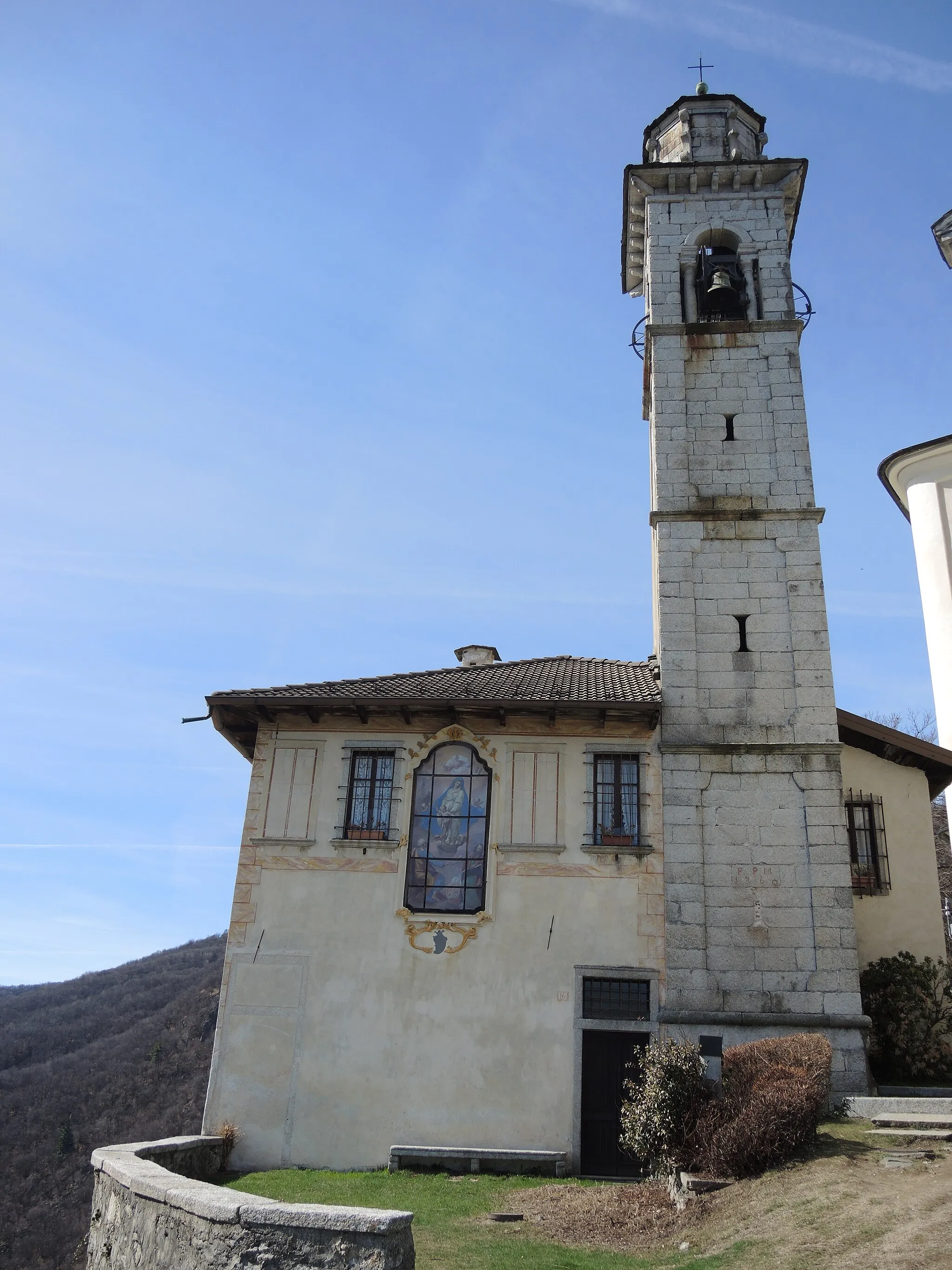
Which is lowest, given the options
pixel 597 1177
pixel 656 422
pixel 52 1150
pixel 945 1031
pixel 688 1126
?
pixel 52 1150

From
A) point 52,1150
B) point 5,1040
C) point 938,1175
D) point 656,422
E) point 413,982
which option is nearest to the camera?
point 938,1175

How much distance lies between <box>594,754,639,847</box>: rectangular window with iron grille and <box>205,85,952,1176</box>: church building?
0.03 m

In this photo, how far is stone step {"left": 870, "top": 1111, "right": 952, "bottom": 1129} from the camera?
10.2m

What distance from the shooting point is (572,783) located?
50.0 feet

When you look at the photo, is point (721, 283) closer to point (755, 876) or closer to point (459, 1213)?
point (755, 876)

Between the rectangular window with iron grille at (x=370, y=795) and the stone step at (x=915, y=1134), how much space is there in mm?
7628

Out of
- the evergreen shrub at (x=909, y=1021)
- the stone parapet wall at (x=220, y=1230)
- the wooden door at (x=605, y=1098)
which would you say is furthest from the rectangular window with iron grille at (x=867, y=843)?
the stone parapet wall at (x=220, y=1230)

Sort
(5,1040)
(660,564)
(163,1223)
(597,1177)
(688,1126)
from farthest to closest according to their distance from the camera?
(5,1040) → (660,564) → (597,1177) → (688,1126) → (163,1223)

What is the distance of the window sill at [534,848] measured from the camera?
1481cm

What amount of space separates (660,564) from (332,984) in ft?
27.3


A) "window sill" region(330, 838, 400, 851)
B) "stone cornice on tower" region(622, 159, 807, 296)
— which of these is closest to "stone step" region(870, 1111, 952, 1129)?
"window sill" region(330, 838, 400, 851)

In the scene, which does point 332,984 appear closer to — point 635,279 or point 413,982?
point 413,982

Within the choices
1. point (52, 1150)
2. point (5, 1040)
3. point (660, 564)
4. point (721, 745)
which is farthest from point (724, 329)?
point (5, 1040)

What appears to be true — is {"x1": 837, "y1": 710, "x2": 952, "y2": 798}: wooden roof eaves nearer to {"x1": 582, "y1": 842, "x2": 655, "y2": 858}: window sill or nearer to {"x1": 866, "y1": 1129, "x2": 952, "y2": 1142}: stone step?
{"x1": 582, "y1": 842, "x2": 655, "y2": 858}: window sill
